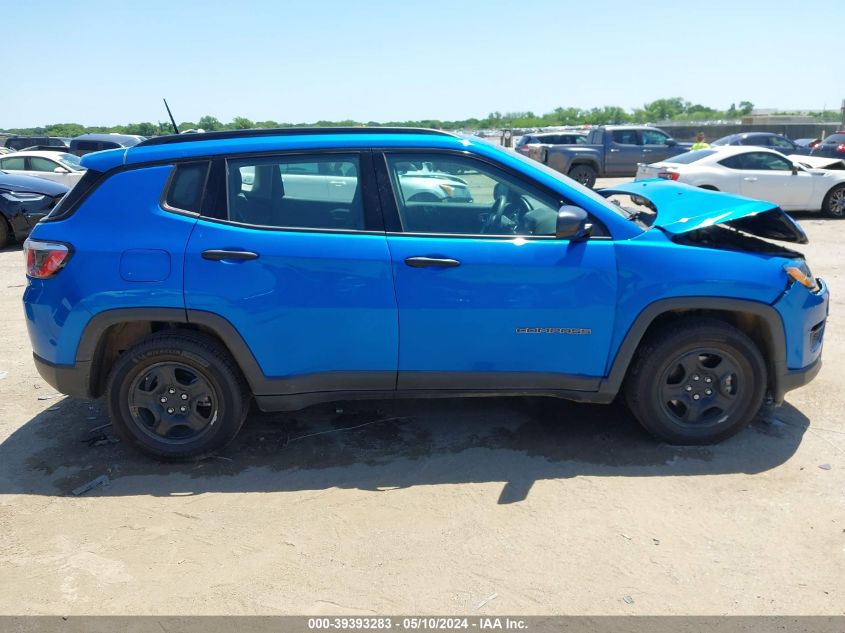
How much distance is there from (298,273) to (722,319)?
2464mm

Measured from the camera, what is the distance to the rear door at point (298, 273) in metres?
3.65

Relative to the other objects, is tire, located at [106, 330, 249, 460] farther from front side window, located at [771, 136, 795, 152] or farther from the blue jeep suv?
front side window, located at [771, 136, 795, 152]

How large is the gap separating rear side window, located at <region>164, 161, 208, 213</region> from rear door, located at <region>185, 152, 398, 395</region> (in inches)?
2.2

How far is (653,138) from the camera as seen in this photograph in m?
21.2

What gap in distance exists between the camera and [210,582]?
2.94 meters

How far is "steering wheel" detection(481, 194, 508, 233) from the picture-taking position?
12.5 ft

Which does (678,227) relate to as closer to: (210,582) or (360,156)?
(360,156)

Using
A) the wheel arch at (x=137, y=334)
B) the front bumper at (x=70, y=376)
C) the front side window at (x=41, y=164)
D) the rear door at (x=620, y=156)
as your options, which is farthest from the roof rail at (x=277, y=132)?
the rear door at (x=620, y=156)

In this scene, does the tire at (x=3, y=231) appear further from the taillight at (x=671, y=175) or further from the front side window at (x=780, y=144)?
the front side window at (x=780, y=144)

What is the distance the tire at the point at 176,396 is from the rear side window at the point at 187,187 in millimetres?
708

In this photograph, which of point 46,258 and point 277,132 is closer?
point 46,258

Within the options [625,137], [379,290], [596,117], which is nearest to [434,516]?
[379,290]

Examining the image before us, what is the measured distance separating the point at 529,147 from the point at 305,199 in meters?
17.8

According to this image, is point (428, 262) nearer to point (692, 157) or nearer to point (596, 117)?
point (692, 157)
